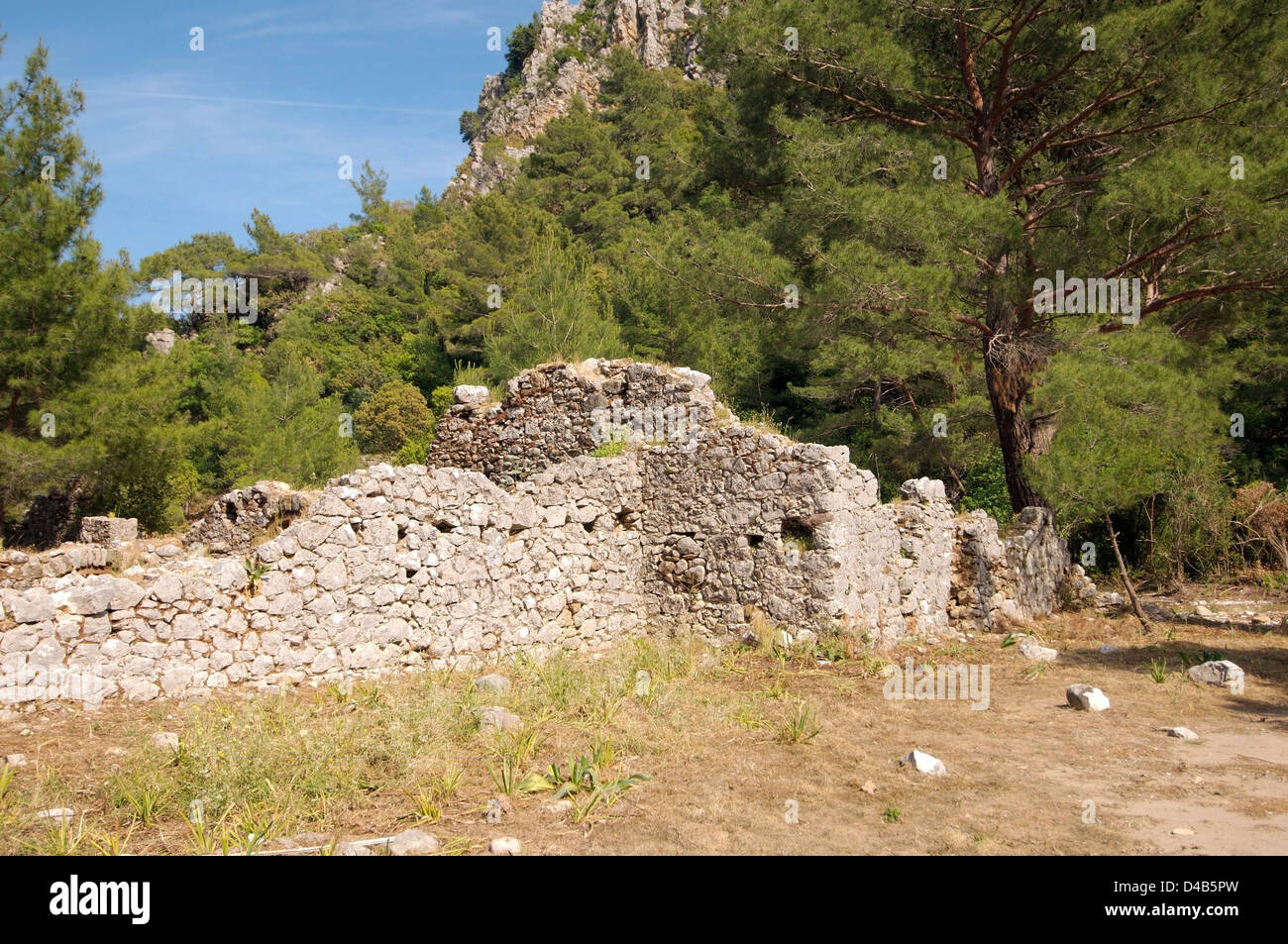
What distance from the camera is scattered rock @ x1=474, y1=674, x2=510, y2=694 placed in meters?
7.04

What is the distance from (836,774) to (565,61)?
309 feet

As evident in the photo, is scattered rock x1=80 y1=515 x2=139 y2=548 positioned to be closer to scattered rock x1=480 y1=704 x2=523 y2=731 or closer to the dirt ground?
the dirt ground

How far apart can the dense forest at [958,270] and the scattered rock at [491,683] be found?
6.42m

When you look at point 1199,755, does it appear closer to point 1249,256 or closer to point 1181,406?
point 1181,406

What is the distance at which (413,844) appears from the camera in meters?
4.17

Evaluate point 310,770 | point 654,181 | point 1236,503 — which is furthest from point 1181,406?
point 654,181

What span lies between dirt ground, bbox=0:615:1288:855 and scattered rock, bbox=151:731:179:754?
0.43 ft

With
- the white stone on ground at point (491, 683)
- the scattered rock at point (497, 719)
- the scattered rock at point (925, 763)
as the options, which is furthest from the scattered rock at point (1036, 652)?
the scattered rock at point (497, 719)

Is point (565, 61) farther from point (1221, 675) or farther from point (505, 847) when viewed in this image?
point (505, 847)

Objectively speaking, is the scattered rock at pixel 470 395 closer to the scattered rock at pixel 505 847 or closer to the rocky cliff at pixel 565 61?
the scattered rock at pixel 505 847

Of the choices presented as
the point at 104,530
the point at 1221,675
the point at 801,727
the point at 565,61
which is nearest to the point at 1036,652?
the point at 1221,675

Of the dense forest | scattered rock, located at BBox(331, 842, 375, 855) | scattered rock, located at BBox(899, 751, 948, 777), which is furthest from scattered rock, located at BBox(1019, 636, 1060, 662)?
scattered rock, located at BBox(331, 842, 375, 855)

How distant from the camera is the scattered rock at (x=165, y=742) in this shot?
5203 millimetres
